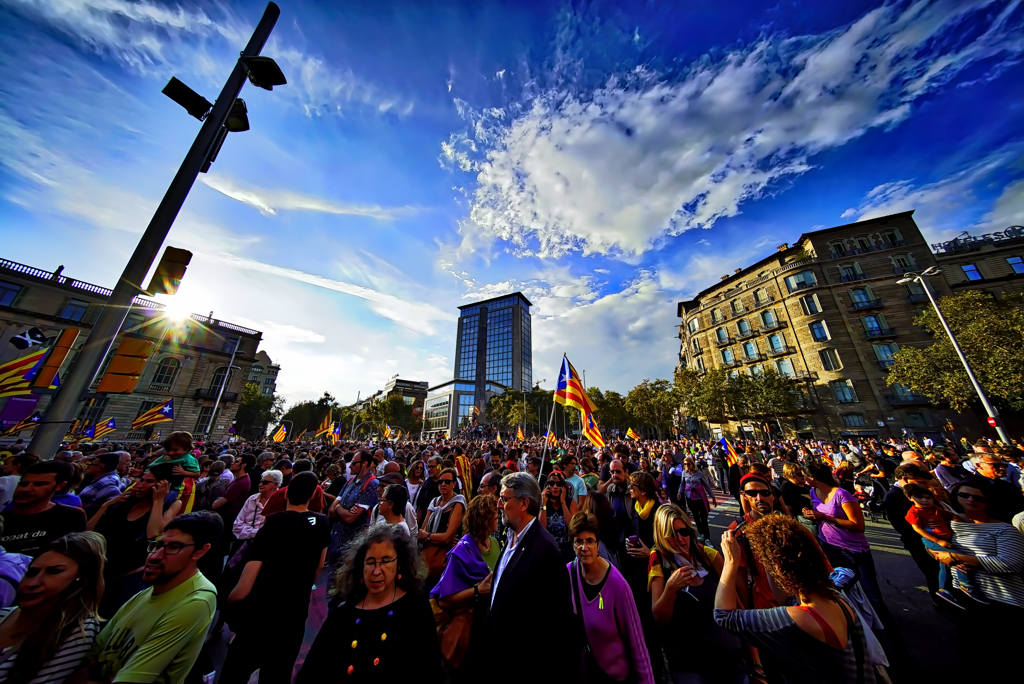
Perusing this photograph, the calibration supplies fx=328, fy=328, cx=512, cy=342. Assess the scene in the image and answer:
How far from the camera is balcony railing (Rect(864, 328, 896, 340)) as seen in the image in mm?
28500

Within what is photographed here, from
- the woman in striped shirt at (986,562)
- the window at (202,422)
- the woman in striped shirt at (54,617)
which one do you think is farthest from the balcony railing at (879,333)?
the window at (202,422)

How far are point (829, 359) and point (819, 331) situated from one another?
8.97 ft

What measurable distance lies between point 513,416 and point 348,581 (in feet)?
171

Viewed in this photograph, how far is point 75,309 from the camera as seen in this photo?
2842 centimetres

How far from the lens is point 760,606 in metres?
2.52

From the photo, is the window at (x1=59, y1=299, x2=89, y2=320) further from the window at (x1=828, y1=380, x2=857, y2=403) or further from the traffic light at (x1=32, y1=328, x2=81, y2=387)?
the window at (x1=828, y1=380, x2=857, y2=403)

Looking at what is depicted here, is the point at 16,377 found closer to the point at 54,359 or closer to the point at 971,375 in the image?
the point at 54,359

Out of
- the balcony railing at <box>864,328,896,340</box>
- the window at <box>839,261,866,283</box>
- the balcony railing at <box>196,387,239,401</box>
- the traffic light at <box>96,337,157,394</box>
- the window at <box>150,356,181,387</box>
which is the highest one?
the window at <box>839,261,866,283</box>

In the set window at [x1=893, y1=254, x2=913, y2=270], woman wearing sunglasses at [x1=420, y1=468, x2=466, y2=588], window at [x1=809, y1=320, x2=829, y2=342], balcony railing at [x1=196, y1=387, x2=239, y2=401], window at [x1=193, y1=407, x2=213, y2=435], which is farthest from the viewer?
window at [x1=193, y1=407, x2=213, y2=435]

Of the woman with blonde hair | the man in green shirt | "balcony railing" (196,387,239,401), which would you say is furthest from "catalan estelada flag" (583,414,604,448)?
"balcony railing" (196,387,239,401)

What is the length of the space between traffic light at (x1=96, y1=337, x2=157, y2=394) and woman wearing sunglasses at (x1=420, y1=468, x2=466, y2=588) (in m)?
4.69

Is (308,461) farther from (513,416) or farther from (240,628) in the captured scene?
(513,416)

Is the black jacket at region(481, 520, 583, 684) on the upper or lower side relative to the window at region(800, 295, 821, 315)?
lower

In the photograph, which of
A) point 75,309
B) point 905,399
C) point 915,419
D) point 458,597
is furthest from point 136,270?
point 915,419
